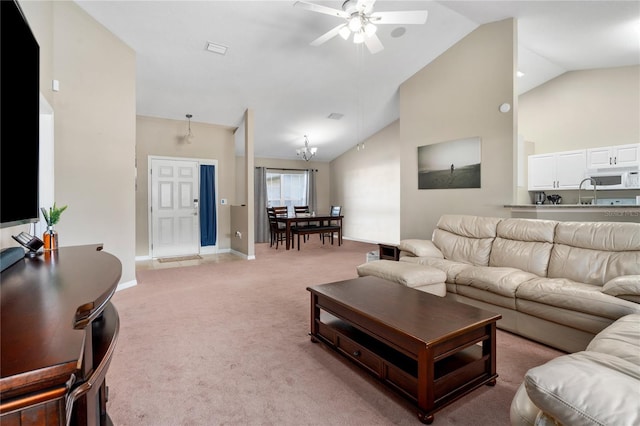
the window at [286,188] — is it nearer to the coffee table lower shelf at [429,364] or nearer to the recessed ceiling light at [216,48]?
the recessed ceiling light at [216,48]

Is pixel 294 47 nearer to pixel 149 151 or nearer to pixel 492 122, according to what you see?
pixel 492 122

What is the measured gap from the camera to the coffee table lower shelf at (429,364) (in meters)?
1.54

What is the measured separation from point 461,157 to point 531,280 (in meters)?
2.37

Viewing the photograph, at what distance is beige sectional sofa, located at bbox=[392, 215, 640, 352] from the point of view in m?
2.12

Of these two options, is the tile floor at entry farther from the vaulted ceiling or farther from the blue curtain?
the vaulted ceiling

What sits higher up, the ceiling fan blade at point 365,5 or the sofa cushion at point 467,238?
the ceiling fan blade at point 365,5

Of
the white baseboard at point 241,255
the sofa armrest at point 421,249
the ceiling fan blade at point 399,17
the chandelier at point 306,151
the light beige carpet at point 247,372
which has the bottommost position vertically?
the light beige carpet at point 247,372

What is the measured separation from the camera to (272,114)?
243 inches

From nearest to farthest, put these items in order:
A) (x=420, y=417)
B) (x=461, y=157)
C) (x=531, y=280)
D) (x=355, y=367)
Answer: (x=420, y=417) < (x=355, y=367) < (x=531, y=280) < (x=461, y=157)

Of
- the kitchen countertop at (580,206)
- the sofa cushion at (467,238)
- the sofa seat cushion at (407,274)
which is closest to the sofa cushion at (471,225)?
the sofa cushion at (467,238)

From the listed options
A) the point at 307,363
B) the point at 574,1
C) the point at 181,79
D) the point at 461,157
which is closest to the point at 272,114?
the point at 181,79

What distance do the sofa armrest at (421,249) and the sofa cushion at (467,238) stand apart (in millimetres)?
102

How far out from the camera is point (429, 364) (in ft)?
5.03

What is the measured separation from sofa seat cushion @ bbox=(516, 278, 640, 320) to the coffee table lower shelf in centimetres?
80
